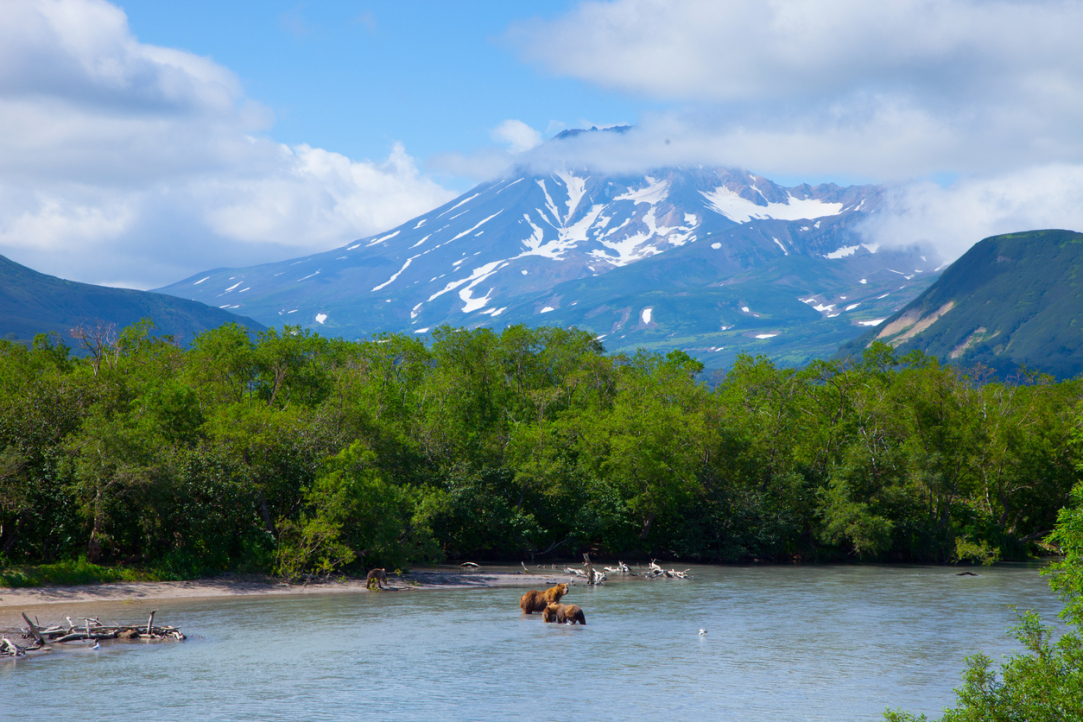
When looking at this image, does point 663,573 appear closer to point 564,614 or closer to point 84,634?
point 564,614

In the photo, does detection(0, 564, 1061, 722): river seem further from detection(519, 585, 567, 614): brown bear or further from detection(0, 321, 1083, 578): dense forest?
detection(0, 321, 1083, 578): dense forest

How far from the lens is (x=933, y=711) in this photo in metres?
23.8

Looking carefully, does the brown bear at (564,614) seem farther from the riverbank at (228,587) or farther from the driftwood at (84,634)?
the driftwood at (84,634)

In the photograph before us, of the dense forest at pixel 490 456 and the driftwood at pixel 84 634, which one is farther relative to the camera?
the dense forest at pixel 490 456

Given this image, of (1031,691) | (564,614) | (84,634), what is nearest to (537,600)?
(564,614)

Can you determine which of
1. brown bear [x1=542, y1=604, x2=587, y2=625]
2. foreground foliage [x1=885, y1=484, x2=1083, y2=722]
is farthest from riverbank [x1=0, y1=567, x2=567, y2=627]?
foreground foliage [x1=885, y1=484, x2=1083, y2=722]

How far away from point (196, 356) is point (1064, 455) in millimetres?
63096

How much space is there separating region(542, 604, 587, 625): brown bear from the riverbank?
11.9 m

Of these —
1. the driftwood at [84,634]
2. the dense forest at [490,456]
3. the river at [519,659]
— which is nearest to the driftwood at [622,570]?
the dense forest at [490,456]

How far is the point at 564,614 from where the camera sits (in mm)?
37781

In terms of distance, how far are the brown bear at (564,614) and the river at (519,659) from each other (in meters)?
0.61

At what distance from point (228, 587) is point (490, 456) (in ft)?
70.6

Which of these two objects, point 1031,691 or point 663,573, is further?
point 663,573

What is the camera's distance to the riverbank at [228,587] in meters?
38.5
